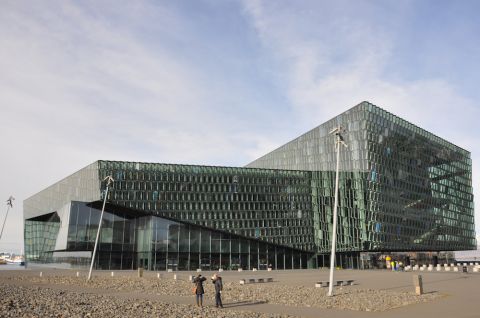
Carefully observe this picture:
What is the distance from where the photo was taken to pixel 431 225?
87.3 m

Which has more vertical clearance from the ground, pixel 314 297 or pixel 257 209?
pixel 257 209

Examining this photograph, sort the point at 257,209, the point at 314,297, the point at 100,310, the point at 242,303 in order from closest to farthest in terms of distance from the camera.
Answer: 1. the point at 100,310
2. the point at 242,303
3. the point at 314,297
4. the point at 257,209

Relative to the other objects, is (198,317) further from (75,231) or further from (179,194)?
(75,231)

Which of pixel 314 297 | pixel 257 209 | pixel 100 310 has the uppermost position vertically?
pixel 257 209

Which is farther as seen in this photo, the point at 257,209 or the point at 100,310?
the point at 257,209

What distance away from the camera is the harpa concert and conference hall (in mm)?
69250

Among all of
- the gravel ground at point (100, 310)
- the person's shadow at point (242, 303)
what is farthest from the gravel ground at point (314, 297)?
the gravel ground at point (100, 310)

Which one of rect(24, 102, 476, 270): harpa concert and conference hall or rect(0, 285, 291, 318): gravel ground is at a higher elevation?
rect(24, 102, 476, 270): harpa concert and conference hall

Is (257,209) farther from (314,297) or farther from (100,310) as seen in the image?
(100,310)

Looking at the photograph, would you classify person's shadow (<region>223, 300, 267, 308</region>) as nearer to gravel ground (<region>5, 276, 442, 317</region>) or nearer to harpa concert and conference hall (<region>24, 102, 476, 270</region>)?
gravel ground (<region>5, 276, 442, 317</region>)

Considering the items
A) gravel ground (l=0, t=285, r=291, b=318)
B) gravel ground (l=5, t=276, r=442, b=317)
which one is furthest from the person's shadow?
gravel ground (l=0, t=285, r=291, b=318)

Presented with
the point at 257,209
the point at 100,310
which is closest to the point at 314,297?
the point at 100,310

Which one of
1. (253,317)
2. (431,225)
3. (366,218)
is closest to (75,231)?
(366,218)

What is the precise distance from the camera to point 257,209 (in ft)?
240
